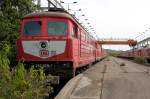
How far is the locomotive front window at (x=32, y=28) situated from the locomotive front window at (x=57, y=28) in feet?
1.49

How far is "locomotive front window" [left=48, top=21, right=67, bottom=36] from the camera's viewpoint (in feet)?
→ 57.2

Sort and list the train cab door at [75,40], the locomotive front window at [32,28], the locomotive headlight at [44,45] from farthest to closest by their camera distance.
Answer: the train cab door at [75,40] < the locomotive front window at [32,28] < the locomotive headlight at [44,45]

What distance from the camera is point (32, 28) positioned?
58.4 ft

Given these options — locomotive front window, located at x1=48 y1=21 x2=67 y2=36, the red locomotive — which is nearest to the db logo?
the red locomotive

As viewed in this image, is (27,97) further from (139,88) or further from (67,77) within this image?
(67,77)

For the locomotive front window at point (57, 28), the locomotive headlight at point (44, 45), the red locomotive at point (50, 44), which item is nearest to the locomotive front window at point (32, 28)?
the red locomotive at point (50, 44)

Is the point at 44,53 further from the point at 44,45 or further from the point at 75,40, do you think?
the point at 75,40

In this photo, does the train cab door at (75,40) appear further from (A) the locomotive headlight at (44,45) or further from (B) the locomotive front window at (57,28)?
(A) the locomotive headlight at (44,45)

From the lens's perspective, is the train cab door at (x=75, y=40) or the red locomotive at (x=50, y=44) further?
the train cab door at (x=75, y=40)

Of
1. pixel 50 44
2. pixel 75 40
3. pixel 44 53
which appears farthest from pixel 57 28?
pixel 44 53

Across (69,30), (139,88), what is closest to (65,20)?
(69,30)

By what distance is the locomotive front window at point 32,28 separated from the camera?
57.9 feet

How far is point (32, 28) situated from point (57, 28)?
1.04 metres

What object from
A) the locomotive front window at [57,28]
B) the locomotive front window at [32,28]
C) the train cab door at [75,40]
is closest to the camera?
the locomotive front window at [57,28]
